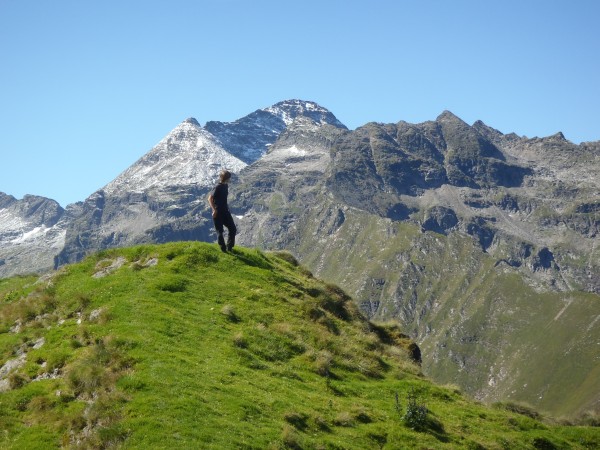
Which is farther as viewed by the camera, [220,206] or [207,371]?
[220,206]

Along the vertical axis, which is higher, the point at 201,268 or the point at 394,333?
the point at 201,268

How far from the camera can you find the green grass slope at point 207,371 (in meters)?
21.0

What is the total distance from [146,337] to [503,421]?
1668cm

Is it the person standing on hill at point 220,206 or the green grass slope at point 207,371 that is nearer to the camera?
the green grass slope at point 207,371

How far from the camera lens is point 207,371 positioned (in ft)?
81.2

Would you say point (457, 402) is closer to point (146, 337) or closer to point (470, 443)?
point (470, 443)

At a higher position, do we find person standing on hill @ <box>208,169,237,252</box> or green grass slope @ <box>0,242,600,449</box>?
person standing on hill @ <box>208,169,237,252</box>

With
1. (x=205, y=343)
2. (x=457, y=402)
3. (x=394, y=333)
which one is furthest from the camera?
(x=394, y=333)

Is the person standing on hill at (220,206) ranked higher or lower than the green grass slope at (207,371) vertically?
→ higher

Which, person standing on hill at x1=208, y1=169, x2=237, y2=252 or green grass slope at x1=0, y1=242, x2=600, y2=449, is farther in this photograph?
person standing on hill at x1=208, y1=169, x2=237, y2=252

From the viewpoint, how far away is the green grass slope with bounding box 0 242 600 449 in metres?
21.0

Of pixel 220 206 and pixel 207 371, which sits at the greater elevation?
pixel 220 206

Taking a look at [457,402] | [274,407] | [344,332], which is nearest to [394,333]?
[344,332]

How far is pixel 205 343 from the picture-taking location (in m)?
27.8
